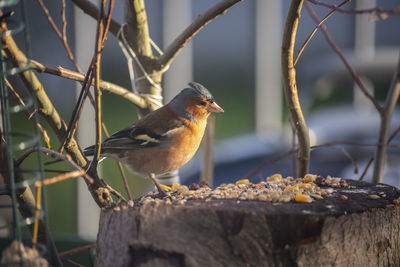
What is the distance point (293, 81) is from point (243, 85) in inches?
570

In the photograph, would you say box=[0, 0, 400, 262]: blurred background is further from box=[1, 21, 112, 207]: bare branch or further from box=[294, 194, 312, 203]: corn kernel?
box=[1, 21, 112, 207]: bare branch

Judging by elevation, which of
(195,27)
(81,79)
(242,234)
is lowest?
(242,234)

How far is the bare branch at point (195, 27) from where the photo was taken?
198 cm

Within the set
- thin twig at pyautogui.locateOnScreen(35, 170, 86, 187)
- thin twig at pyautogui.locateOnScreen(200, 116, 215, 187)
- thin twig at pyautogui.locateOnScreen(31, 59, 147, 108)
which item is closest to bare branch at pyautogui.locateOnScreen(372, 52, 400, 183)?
thin twig at pyautogui.locateOnScreen(200, 116, 215, 187)

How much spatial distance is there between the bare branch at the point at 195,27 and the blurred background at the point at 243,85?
0.73 m

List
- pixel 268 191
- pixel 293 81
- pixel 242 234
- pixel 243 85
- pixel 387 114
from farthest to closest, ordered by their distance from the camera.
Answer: pixel 243 85, pixel 387 114, pixel 293 81, pixel 268 191, pixel 242 234

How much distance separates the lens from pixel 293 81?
6.51 feet

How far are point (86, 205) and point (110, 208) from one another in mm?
6328

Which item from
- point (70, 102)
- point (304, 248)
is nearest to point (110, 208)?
point (304, 248)

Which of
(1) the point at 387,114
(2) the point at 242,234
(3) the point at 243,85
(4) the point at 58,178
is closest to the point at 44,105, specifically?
(4) the point at 58,178

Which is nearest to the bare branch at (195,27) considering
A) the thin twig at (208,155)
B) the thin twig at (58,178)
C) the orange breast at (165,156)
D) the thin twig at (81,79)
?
the thin twig at (81,79)

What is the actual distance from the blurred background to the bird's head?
58 cm

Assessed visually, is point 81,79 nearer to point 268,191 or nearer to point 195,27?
point 195,27

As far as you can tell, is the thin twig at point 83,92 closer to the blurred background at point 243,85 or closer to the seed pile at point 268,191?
the seed pile at point 268,191
